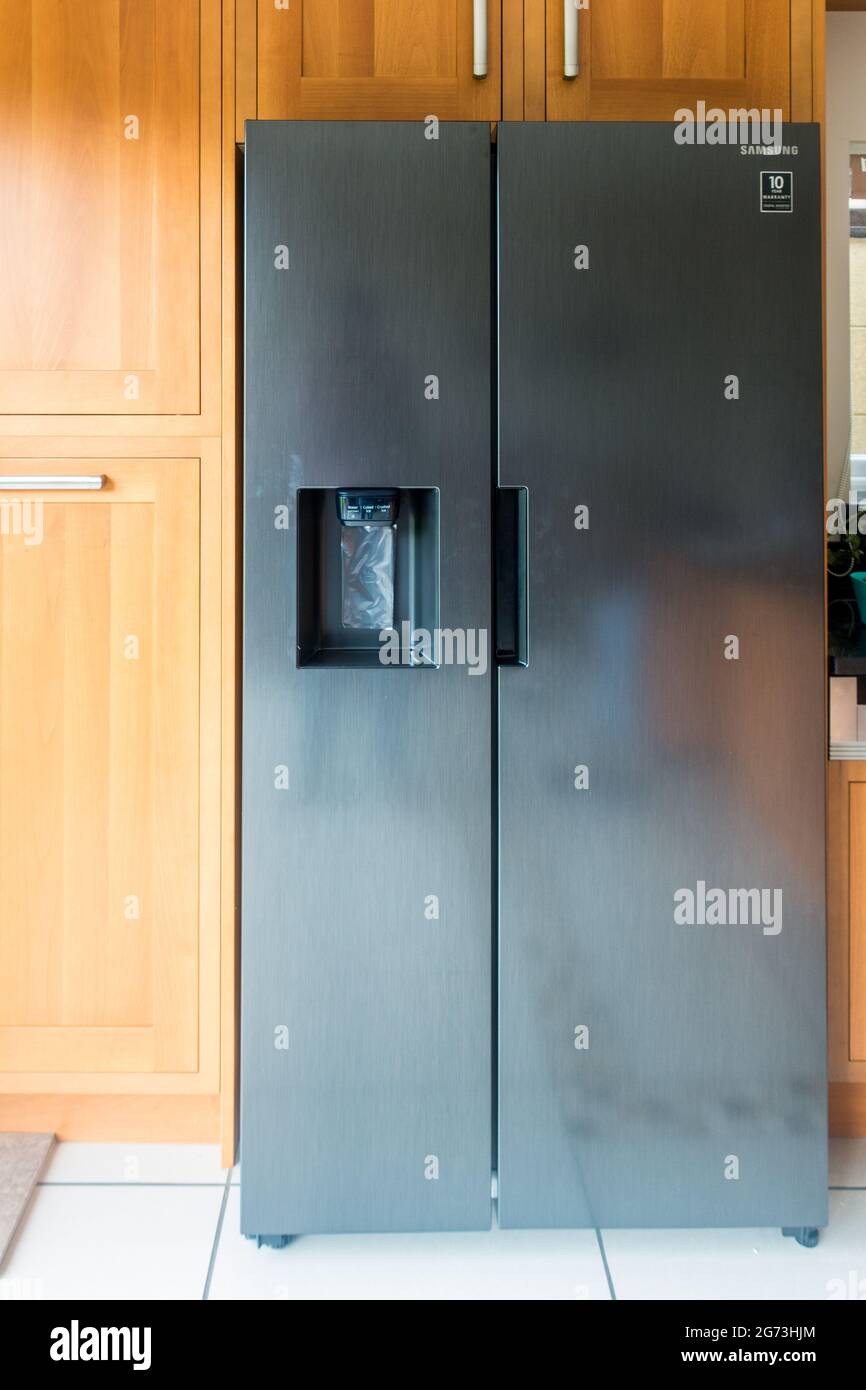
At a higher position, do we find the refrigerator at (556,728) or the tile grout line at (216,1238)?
the refrigerator at (556,728)

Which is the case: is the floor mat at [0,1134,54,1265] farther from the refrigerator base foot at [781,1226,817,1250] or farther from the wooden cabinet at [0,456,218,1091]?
the refrigerator base foot at [781,1226,817,1250]

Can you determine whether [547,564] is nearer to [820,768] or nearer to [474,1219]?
[820,768]

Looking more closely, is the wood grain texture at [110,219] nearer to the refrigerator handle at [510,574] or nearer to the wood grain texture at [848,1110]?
the refrigerator handle at [510,574]

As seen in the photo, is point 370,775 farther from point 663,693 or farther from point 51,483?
point 51,483

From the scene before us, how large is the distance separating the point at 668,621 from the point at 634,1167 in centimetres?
90

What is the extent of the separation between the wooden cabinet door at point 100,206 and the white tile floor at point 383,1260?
146 cm

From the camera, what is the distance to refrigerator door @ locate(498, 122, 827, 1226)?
4.47 ft

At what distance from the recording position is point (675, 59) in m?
1.52

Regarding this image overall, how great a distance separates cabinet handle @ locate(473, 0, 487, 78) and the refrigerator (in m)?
0.26

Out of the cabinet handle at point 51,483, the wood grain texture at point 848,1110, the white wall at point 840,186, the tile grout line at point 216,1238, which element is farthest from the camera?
the white wall at point 840,186

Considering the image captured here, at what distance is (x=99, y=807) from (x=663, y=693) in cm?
106

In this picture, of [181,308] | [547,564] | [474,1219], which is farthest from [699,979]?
[181,308]

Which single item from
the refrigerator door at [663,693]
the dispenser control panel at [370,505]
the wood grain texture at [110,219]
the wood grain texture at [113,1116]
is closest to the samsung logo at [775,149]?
the refrigerator door at [663,693]

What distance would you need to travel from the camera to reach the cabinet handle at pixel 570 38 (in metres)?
1.48
